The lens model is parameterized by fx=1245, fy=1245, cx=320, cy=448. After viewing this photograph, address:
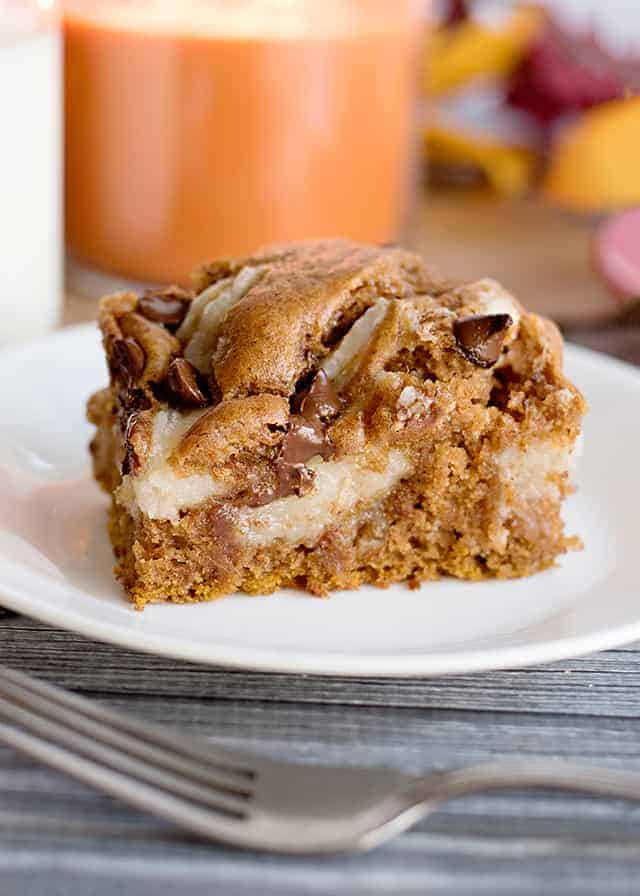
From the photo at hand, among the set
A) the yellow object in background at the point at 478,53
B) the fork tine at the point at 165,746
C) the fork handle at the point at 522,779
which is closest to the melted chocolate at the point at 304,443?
the fork tine at the point at 165,746

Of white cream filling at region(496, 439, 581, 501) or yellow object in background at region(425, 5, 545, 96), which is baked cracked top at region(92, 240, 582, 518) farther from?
yellow object in background at region(425, 5, 545, 96)

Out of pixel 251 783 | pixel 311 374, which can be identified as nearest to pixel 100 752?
pixel 251 783

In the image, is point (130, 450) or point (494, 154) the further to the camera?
point (494, 154)

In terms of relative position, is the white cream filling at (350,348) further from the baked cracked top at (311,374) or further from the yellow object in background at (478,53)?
the yellow object in background at (478,53)

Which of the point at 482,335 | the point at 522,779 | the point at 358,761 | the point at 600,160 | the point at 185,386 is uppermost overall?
the point at 482,335

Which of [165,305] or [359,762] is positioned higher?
[165,305]

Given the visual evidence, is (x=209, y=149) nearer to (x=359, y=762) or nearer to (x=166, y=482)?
(x=166, y=482)

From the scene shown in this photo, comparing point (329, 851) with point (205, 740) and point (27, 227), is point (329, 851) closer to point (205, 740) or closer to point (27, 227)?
point (205, 740)

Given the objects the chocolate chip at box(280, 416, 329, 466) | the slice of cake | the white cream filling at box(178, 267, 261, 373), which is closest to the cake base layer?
the slice of cake
